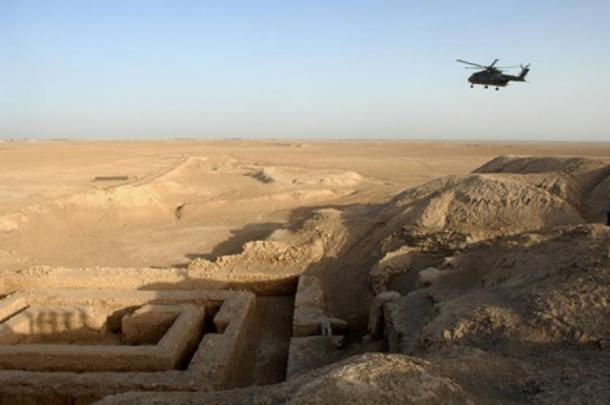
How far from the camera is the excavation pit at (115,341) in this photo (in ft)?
17.6

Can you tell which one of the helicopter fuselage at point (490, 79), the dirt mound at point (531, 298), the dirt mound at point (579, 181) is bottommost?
the dirt mound at point (531, 298)

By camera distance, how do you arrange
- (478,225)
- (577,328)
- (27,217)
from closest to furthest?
1. (577,328)
2. (478,225)
3. (27,217)

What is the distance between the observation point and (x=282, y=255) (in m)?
10.1

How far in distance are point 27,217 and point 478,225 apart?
477 inches

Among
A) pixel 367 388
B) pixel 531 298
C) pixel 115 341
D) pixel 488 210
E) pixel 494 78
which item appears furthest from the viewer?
pixel 494 78

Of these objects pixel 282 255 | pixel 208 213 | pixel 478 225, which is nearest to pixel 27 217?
pixel 208 213

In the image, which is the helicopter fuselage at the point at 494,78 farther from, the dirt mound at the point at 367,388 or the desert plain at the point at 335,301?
the dirt mound at the point at 367,388

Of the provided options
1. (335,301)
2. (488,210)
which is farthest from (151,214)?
(488,210)

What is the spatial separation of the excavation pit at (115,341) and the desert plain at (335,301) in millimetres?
23

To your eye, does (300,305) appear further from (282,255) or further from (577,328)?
(577,328)

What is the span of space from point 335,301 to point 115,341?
3.71 m

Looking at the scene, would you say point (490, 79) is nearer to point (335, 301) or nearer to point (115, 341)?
point (335, 301)

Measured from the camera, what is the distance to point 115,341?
765cm

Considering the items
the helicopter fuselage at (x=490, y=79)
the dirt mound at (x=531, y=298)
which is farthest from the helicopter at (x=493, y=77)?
the dirt mound at (x=531, y=298)
